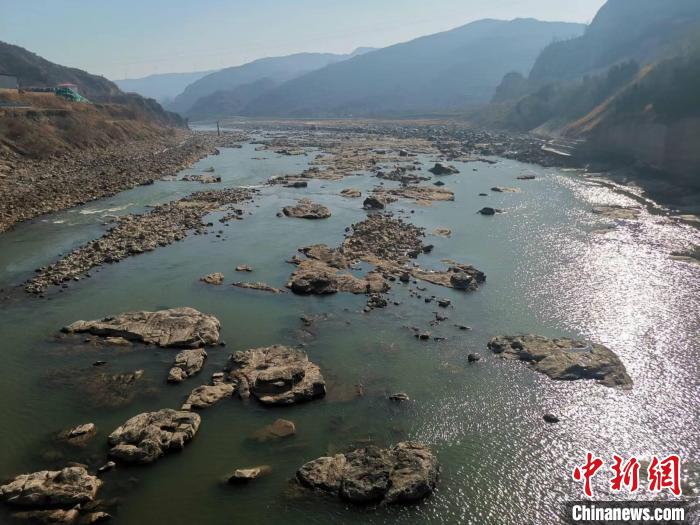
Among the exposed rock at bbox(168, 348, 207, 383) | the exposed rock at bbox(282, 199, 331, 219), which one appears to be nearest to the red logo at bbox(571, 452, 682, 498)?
the exposed rock at bbox(168, 348, 207, 383)

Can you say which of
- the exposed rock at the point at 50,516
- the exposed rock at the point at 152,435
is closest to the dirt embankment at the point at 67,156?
the exposed rock at the point at 152,435

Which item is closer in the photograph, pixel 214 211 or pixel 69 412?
pixel 69 412

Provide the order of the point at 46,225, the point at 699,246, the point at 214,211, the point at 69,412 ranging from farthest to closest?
the point at 214,211, the point at 46,225, the point at 699,246, the point at 69,412

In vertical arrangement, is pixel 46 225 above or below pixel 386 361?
above

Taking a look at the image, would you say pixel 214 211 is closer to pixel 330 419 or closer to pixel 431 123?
pixel 330 419

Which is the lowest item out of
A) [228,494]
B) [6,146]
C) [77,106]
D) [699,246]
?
[228,494]

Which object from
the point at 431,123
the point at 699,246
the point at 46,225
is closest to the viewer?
the point at 699,246

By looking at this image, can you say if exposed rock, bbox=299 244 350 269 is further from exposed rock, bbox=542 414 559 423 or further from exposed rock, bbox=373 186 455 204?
exposed rock, bbox=373 186 455 204

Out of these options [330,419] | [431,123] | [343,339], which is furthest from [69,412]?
[431,123]

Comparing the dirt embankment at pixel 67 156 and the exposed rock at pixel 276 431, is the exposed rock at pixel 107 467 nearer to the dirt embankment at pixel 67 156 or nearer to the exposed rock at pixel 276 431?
the exposed rock at pixel 276 431
